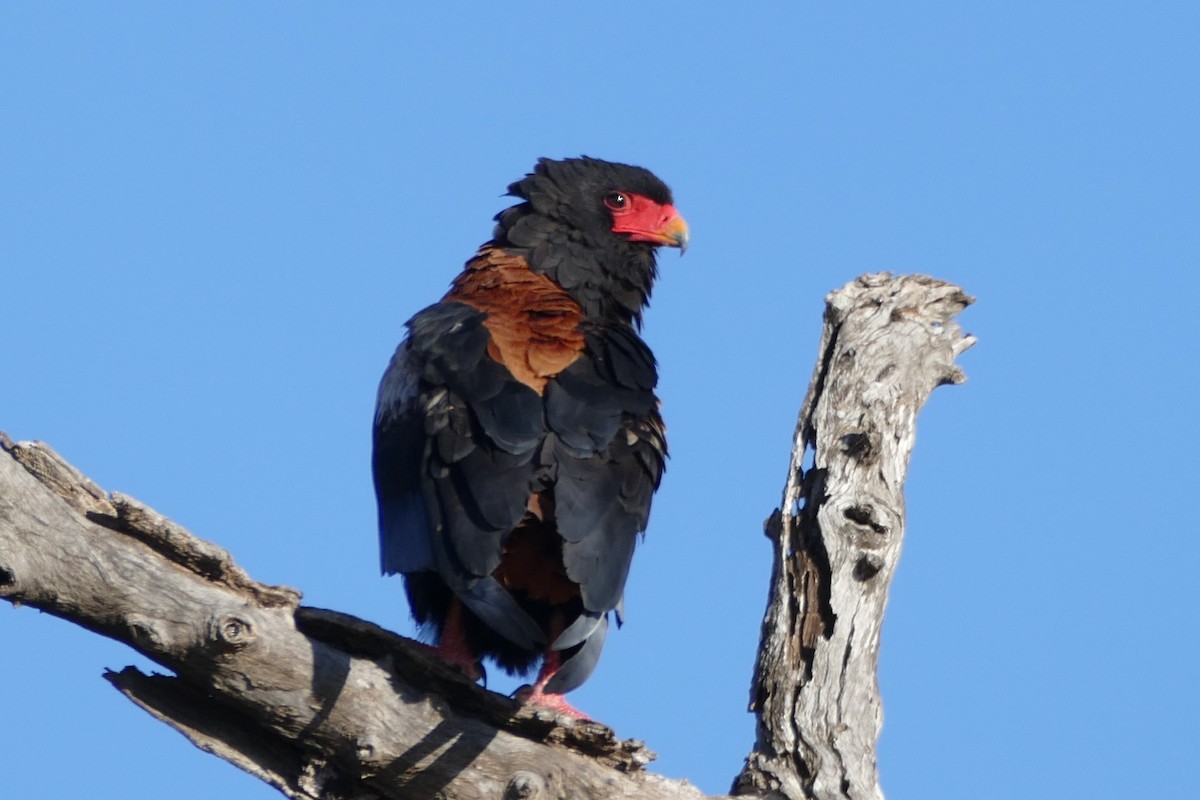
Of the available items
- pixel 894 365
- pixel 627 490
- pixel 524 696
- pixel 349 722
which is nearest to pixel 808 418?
pixel 894 365

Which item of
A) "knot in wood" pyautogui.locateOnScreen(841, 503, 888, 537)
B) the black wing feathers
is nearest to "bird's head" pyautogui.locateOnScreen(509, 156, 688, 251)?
the black wing feathers

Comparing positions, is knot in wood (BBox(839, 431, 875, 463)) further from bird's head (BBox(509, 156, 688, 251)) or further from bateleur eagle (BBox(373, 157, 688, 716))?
bird's head (BBox(509, 156, 688, 251))

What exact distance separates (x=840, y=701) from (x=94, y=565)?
231 cm

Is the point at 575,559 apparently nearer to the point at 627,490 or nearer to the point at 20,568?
the point at 627,490

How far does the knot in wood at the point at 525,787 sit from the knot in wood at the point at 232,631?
0.87 meters

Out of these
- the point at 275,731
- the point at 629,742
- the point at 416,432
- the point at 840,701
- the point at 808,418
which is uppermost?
the point at 808,418

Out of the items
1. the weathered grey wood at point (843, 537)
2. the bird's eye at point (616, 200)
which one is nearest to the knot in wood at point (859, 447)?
A: the weathered grey wood at point (843, 537)

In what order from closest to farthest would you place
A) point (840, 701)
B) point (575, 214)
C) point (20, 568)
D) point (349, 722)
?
point (20, 568)
point (349, 722)
point (840, 701)
point (575, 214)

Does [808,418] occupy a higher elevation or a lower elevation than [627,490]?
higher

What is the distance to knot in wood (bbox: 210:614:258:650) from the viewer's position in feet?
13.1

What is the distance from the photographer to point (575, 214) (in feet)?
22.4

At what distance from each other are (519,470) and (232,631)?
49.8 inches

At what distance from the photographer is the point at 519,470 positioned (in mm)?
4969

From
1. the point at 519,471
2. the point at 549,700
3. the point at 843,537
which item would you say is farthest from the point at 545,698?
the point at 843,537
